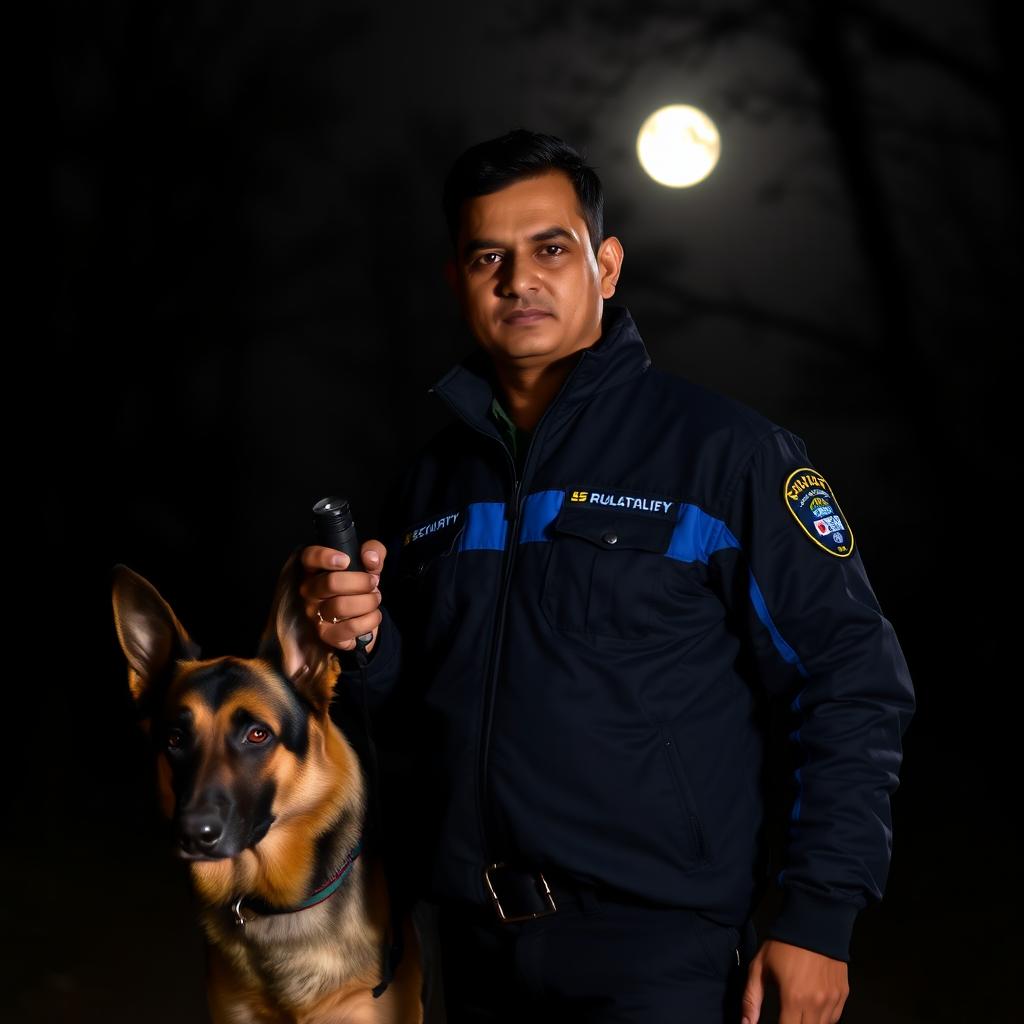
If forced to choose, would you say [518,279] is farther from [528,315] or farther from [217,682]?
[217,682]

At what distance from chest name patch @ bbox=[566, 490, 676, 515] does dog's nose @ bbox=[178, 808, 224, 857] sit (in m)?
0.66

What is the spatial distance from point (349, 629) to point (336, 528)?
0.52 ft

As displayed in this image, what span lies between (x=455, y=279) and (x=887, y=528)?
453 cm

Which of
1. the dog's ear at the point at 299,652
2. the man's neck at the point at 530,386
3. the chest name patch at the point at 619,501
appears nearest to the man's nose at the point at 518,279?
the man's neck at the point at 530,386

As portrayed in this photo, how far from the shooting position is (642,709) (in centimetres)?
144

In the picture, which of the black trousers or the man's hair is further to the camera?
the man's hair

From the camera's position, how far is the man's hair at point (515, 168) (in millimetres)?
1676

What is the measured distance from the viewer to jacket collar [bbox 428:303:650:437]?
5.19 feet

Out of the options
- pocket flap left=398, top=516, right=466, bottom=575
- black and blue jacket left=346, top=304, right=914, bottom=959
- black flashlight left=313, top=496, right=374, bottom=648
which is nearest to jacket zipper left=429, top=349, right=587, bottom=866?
black and blue jacket left=346, top=304, right=914, bottom=959

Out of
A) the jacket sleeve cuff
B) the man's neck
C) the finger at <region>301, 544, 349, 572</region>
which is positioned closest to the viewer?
the jacket sleeve cuff

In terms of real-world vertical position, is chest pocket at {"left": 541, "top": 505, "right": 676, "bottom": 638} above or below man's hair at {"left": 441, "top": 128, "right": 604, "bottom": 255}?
below

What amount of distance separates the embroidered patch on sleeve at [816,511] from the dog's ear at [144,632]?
93 centimetres

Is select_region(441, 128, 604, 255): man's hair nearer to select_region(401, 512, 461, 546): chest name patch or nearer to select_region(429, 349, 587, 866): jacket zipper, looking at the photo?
select_region(429, 349, 587, 866): jacket zipper

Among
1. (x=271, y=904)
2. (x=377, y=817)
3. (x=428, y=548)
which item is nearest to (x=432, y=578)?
(x=428, y=548)
